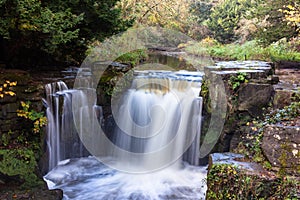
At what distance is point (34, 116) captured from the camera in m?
5.03

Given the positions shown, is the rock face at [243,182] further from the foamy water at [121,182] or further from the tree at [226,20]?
the tree at [226,20]

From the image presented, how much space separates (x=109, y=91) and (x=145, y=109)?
1014 millimetres

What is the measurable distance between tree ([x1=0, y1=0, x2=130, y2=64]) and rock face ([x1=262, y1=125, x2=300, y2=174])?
12.6ft

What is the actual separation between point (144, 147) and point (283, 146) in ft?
13.3

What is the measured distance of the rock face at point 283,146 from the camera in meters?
3.22

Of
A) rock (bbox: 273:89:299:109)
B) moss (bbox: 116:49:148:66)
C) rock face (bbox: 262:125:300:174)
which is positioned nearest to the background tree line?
rock (bbox: 273:89:299:109)

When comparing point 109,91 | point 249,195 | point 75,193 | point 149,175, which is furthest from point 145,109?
point 249,195

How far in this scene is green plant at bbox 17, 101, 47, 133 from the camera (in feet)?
16.3

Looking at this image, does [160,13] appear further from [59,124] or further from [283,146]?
[283,146]

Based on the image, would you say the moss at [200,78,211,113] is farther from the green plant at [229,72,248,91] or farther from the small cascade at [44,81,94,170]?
the small cascade at [44,81,94,170]

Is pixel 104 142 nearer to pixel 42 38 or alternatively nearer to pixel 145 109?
pixel 145 109

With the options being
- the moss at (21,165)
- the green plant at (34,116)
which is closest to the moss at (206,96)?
the green plant at (34,116)

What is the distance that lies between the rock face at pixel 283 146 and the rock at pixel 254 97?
1701mm

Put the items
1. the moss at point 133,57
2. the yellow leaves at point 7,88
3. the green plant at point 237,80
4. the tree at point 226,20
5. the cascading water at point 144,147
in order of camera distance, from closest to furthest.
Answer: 1. the yellow leaves at point 7,88
2. the cascading water at point 144,147
3. the green plant at point 237,80
4. the moss at point 133,57
5. the tree at point 226,20
